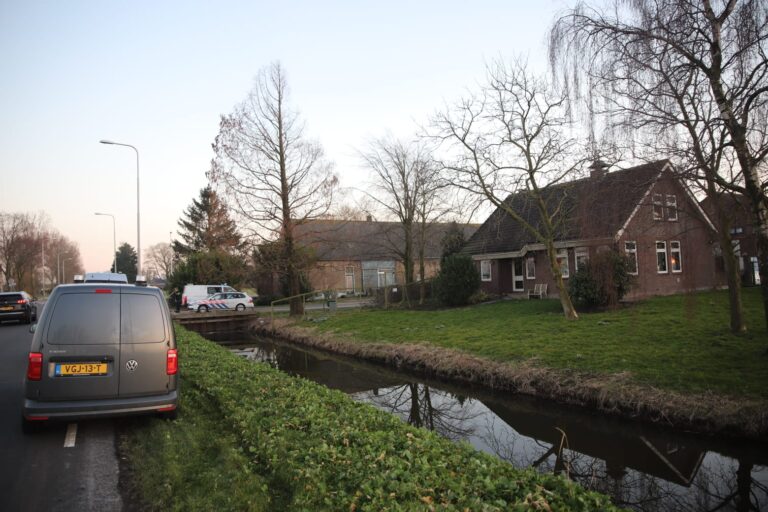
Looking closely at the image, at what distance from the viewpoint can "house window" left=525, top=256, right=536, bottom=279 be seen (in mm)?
27094

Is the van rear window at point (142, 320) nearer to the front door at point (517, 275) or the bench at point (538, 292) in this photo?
the bench at point (538, 292)

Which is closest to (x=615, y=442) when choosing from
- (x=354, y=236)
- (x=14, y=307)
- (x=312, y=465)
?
(x=312, y=465)

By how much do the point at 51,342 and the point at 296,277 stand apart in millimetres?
21644

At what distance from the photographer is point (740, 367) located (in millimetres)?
9172

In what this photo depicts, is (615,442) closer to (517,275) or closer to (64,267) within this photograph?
(517,275)

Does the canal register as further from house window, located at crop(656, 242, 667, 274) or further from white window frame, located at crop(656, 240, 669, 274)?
house window, located at crop(656, 242, 667, 274)

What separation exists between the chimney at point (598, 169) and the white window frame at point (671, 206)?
1049 millimetres

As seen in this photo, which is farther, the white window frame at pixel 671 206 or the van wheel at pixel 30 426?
the white window frame at pixel 671 206

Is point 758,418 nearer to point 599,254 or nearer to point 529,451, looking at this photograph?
point 529,451

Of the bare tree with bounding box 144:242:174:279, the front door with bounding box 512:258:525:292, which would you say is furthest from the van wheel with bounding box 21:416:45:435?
the bare tree with bounding box 144:242:174:279

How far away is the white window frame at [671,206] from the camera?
8.20m

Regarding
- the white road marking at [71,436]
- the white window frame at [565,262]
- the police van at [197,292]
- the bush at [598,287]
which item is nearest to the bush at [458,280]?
the white window frame at [565,262]

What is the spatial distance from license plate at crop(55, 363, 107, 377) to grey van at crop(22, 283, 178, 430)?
0.01 meters

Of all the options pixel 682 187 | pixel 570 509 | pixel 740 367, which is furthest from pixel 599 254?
pixel 570 509
